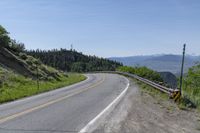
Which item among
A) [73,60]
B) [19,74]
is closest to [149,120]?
[19,74]

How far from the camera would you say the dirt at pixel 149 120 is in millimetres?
11646

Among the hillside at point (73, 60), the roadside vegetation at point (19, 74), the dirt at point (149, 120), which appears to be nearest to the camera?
the dirt at point (149, 120)

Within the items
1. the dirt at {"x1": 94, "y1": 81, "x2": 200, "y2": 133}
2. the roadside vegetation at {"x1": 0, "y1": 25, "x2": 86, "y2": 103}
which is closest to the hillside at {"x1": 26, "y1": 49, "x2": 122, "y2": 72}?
the roadside vegetation at {"x1": 0, "y1": 25, "x2": 86, "y2": 103}

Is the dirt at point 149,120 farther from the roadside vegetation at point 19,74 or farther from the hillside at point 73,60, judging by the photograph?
the hillside at point 73,60

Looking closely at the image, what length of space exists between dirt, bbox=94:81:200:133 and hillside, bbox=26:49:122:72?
439 ft

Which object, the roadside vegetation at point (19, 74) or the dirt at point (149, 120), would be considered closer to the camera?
the dirt at point (149, 120)

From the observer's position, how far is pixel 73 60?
178625 mm

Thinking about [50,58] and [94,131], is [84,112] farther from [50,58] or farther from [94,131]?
[50,58]

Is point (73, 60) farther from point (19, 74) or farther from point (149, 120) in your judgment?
point (149, 120)

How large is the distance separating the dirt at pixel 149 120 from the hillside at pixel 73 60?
133784 mm

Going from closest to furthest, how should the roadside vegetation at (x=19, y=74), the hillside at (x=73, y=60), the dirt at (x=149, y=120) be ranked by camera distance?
the dirt at (x=149, y=120), the roadside vegetation at (x=19, y=74), the hillside at (x=73, y=60)

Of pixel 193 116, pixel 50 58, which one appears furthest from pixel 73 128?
pixel 50 58

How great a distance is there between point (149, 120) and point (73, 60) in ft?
543

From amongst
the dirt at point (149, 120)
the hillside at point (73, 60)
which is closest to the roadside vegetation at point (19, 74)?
the dirt at point (149, 120)
